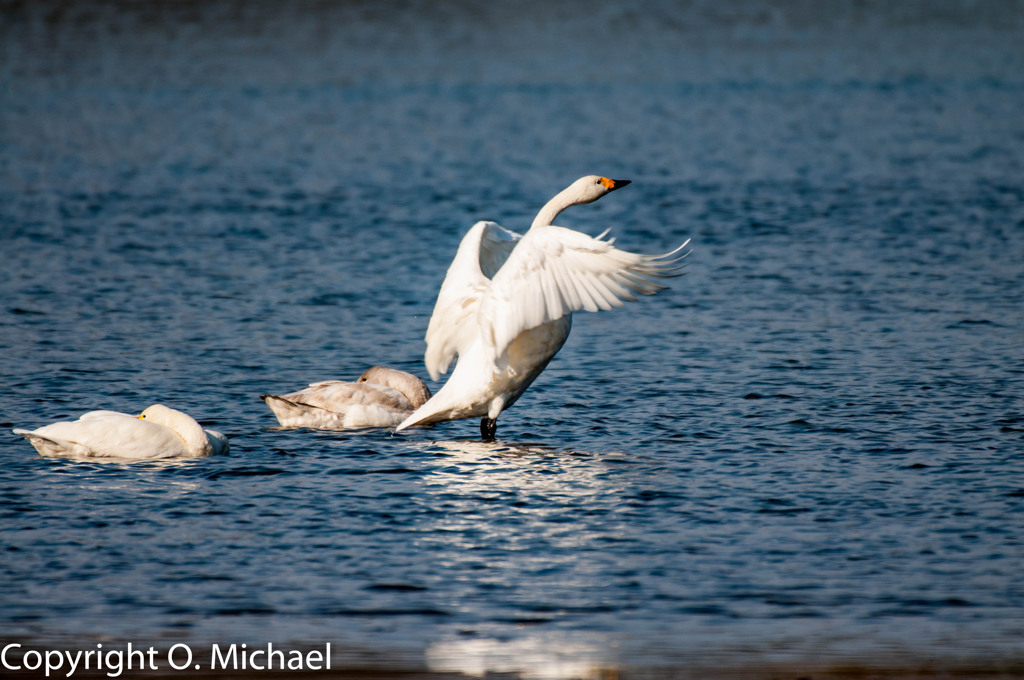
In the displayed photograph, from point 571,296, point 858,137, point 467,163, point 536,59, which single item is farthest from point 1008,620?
point 536,59

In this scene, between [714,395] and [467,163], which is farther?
[467,163]

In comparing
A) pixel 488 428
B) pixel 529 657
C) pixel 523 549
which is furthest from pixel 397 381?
pixel 529 657

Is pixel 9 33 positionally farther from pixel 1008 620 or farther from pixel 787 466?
pixel 1008 620

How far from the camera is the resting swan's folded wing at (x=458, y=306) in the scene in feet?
34.0

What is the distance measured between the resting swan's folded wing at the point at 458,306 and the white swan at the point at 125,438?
6.51 ft

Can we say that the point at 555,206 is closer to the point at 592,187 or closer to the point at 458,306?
the point at 592,187

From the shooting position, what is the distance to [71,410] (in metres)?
10.6

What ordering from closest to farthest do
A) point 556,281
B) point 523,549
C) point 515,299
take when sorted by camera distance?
point 523,549, point 556,281, point 515,299

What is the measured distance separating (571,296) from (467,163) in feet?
46.0

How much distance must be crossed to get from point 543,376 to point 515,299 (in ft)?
9.04

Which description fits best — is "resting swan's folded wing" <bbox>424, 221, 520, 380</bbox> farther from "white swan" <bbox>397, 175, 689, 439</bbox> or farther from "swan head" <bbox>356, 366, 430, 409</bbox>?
"swan head" <bbox>356, 366, 430, 409</bbox>

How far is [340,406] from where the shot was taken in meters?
10.5

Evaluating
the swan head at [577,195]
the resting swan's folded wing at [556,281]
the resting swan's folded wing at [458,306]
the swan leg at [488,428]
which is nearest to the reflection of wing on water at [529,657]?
the resting swan's folded wing at [556,281]

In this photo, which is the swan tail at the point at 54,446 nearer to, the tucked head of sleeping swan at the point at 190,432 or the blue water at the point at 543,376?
the blue water at the point at 543,376
